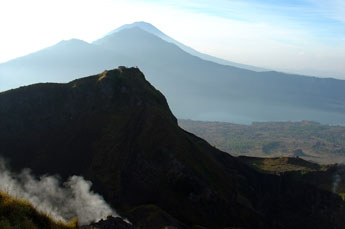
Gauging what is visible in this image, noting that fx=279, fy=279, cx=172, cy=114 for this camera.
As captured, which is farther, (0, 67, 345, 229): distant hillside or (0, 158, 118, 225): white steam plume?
(0, 67, 345, 229): distant hillside

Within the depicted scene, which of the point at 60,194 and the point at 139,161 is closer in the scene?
the point at 60,194

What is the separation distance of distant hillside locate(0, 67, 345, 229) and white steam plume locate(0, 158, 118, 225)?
2.84m

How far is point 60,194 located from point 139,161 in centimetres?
2049

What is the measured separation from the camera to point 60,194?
180ft

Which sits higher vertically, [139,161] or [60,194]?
[139,161]

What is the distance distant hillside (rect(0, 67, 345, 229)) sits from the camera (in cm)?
6294

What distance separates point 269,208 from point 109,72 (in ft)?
211

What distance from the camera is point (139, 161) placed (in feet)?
228

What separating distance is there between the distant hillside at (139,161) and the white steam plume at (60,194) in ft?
9.31

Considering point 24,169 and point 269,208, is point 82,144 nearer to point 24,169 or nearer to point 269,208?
point 24,169

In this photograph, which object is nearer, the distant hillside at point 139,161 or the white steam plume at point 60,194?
the white steam plume at point 60,194

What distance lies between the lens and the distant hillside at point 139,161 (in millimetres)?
62938

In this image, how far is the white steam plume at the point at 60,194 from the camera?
48438mm

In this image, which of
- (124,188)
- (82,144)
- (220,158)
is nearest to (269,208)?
(220,158)
